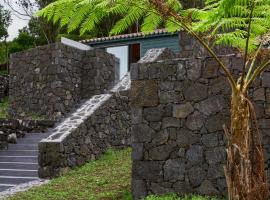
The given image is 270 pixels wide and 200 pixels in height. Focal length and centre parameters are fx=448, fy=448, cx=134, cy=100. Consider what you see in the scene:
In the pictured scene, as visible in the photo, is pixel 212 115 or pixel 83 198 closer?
pixel 212 115

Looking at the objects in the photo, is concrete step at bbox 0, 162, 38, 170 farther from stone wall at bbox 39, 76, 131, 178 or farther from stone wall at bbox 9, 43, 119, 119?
stone wall at bbox 9, 43, 119, 119

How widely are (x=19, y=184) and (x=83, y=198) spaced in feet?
6.51

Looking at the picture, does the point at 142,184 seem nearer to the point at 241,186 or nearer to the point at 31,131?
the point at 241,186

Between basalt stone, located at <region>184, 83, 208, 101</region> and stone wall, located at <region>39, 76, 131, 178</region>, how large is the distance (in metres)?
3.25

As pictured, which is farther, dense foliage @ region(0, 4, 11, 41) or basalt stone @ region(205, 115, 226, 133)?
dense foliage @ region(0, 4, 11, 41)

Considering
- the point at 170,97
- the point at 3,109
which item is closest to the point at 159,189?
the point at 170,97

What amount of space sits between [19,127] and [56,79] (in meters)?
2.53

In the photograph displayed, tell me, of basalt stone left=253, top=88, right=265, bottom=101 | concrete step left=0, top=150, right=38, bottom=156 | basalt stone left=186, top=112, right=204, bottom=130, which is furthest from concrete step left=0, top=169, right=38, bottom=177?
basalt stone left=253, top=88, right=265, bottom=101

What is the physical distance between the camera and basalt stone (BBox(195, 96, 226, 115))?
6453 mm

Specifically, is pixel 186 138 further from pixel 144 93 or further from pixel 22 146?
pixel 22 146

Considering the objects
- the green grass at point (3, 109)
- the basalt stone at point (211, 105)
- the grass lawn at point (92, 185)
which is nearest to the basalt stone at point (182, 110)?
the basalt stone at point (211, 105)

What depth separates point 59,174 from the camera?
8773mm

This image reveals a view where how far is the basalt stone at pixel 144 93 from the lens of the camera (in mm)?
6900

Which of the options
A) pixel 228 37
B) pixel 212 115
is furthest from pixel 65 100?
pixel 228 37
